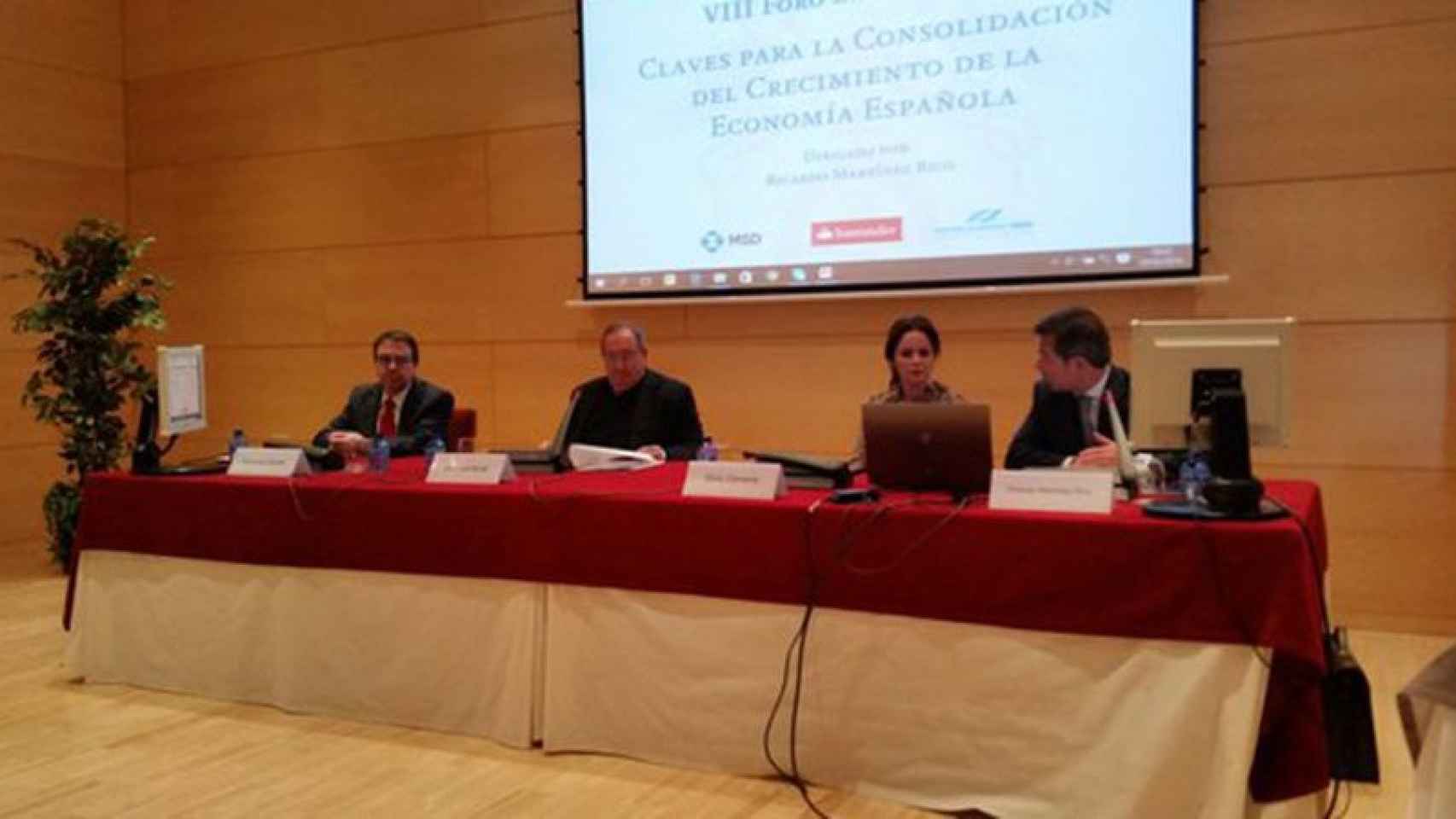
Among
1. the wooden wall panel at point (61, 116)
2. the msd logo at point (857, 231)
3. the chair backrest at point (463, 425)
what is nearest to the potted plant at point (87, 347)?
the wooden wall panel at point (61, 116)

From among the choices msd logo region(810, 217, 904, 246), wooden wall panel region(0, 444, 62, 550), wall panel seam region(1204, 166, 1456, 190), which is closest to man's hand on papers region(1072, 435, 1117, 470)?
wall panel seam region(1204, 166, 1456, 190)

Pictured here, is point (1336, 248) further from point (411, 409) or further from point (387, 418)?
point (387, 418)

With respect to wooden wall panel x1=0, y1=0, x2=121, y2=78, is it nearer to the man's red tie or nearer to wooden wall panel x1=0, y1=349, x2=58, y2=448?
wooden wall panel x1=0, y1=349, x2=58, y2=448

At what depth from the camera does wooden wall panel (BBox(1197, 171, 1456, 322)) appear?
3936mm

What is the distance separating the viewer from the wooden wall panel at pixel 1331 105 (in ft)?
12.8

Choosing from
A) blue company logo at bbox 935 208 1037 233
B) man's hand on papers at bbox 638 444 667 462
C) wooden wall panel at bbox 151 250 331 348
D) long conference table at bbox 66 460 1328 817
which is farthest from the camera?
wooden wall panel at bbox 151 250 331 348

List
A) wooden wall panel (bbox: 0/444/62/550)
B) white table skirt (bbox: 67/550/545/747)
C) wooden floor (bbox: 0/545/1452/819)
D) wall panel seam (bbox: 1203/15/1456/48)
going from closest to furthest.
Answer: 1. wooden floor (bbox: 0/545/1452/819)
2. white table skirt (bbox: 67/550/545/747)
3. wall panel seam (bbox: 1203/15/1456/48)
4. wooden wall panel (bbox: 0/444/62/550)

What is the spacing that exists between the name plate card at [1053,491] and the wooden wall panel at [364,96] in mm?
3560

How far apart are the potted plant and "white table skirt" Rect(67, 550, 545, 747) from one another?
209cm

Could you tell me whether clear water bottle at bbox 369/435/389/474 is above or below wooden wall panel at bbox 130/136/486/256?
below

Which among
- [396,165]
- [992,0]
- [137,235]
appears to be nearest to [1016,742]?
[992,0]

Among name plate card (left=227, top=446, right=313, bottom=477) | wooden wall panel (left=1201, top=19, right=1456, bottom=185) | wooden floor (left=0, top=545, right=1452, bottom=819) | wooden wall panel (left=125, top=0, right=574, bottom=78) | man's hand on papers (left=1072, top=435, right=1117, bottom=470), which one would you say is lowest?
wooden floor (left=0, top=545, right=1452, bottom=819)

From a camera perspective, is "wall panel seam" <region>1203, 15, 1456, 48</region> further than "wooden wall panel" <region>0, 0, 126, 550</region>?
No

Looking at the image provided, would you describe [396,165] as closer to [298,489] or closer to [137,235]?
[137,235]
